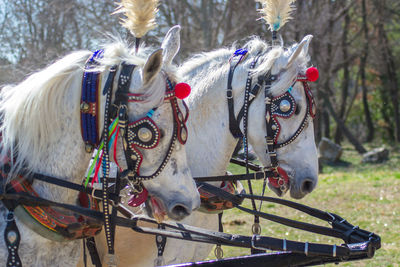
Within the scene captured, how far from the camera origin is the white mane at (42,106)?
2.16 meters

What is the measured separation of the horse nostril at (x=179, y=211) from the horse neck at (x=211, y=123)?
41.2 inches

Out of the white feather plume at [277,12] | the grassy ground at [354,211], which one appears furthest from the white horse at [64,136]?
the grassy ground at [354,211]

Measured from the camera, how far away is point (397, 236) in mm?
6496

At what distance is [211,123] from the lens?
3.27 metres

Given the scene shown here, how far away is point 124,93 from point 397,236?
5.46 m

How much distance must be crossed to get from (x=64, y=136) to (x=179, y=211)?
2.00 feet


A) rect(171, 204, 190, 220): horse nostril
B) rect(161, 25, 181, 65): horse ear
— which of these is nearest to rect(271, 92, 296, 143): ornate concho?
rect(161, 25, 181, 65): horse ear

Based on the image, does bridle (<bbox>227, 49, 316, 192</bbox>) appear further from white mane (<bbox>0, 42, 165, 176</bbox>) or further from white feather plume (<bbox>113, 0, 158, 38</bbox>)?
white mane (<bbox>0, 42, 165, 176</bbox>)

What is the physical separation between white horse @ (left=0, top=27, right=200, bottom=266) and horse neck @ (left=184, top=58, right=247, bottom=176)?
1020 mm

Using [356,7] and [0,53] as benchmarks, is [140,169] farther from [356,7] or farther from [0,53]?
[356,7]

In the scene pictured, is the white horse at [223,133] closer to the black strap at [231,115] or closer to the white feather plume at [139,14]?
the black strap at [231,115]

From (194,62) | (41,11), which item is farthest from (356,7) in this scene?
(194,62)

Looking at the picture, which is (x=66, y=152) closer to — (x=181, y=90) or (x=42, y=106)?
(x=42, y=106)

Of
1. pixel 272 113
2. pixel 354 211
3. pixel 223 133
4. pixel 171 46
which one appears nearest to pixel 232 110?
pixel 223 133
